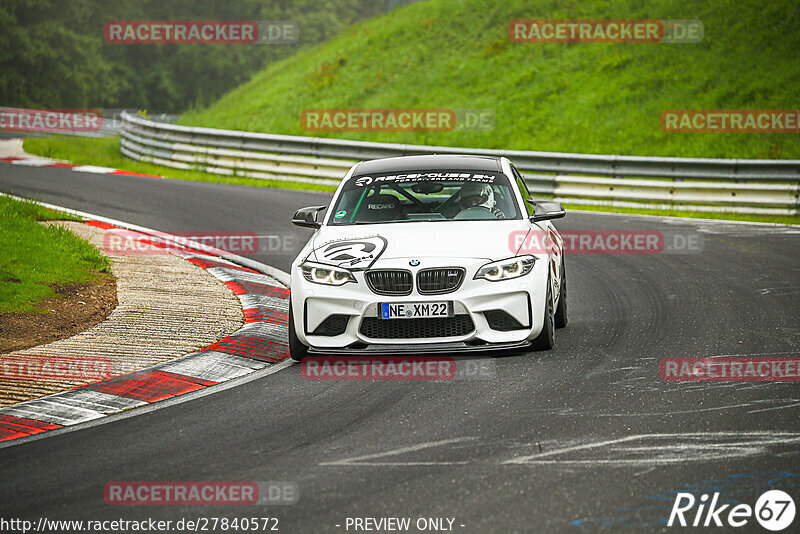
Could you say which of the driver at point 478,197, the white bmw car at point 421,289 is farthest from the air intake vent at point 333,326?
the driver at point 478,197

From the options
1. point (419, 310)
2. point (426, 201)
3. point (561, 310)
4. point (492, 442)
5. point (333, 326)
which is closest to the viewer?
point (492, 442)

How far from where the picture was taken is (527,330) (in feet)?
26.7

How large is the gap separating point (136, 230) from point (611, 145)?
542 inches

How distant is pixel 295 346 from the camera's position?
8398 mm

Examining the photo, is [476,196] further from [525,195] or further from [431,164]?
[525,195]

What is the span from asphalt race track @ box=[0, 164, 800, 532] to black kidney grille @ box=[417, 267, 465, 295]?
753 mm

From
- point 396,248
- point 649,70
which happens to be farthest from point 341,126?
point 396,248

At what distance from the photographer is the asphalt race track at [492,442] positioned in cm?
511

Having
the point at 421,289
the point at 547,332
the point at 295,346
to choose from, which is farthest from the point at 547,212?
the point at 295,346

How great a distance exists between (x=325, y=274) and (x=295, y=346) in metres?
0.67

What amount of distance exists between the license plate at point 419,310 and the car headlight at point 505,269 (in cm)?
37

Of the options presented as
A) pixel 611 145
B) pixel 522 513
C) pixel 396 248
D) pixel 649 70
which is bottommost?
pixel 522 513

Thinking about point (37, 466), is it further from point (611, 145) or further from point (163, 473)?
point (611, 145)

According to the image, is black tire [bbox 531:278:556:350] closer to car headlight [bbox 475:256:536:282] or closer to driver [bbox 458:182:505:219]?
car headlight [bbox 475:256:536:282]
